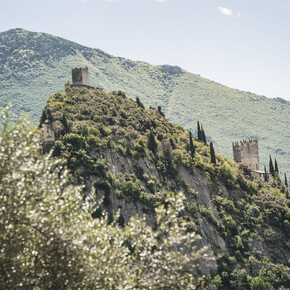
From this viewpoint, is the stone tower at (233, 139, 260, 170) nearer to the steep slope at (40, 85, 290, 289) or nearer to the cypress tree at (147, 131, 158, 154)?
the steep slope at (40, 85, 290, 289)

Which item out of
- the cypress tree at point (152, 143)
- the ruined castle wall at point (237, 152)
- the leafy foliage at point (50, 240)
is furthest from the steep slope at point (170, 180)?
the leafy foliage at point (50, 240)

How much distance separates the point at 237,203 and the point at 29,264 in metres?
89.1

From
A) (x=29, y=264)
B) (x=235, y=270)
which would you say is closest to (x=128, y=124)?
(x=235, y=270)

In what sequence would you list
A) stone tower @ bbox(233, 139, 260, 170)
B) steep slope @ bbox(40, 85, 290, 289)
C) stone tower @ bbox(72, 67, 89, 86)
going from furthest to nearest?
stone tower @ bbox(233, 139, 260, 170), stone tower @ bbox(72, 67, 89, 86), steep slope @ bbox(40, 85, 290, 289)

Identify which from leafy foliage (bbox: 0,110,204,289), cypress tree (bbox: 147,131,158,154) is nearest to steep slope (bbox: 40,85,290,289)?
cypress tree (bbox: 147,131,158,154)

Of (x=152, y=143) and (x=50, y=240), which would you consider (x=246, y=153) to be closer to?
(x=152, y=143)

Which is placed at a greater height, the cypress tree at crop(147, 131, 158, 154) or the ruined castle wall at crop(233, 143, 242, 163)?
the cypress tree at crop(147, 131, 158, 154)

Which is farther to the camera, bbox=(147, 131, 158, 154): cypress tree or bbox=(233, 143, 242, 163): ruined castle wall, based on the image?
bbox=(233, 143, 242, 163): ruined castle wall

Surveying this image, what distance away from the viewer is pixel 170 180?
102812 mm

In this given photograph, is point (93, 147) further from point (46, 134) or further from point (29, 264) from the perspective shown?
point (29, 264)

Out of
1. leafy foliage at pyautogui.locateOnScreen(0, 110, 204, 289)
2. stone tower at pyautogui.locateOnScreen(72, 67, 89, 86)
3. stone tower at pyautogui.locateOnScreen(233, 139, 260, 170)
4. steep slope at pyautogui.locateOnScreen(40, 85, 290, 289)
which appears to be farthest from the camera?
stone tower at pyautogui.locateOnScreen(233, 139, 260, 170)

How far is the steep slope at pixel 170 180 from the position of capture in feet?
293

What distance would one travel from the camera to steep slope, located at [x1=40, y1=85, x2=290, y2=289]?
89.3 meters

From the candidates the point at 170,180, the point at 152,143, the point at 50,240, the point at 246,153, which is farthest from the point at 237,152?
the point at 50,240
